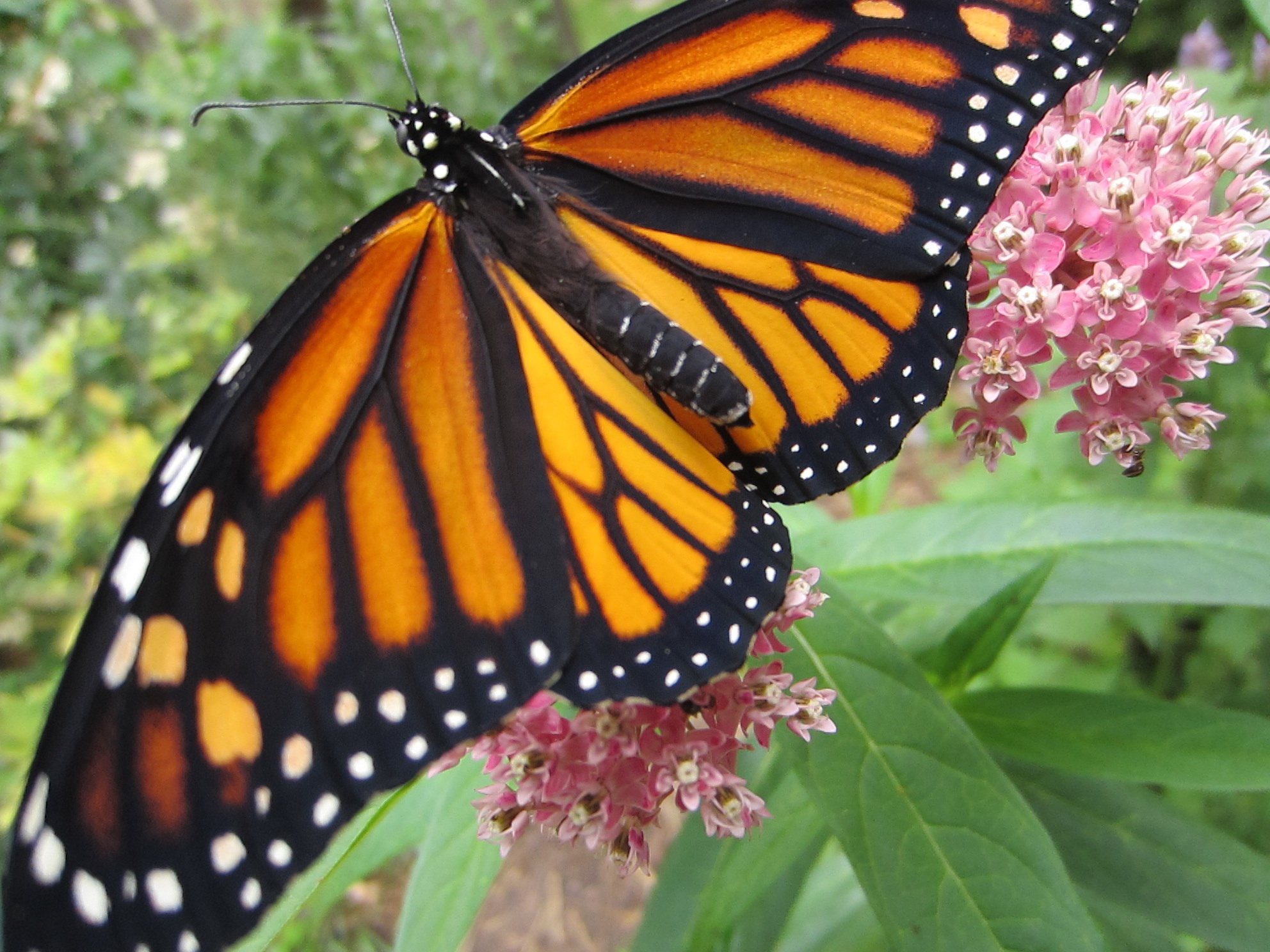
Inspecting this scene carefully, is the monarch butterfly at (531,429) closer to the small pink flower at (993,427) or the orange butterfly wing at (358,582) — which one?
the orange butterfly wing at (358,582)

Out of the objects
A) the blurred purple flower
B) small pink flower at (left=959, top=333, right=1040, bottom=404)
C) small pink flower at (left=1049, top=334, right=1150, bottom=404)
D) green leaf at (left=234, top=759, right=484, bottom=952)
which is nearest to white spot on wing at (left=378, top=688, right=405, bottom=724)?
green leaf at (left=234, top=759, right=484, bottom=952)

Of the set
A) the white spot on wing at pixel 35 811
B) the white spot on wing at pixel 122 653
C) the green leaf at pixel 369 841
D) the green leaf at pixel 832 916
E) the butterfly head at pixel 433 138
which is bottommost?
the green leaf at pixel 832 916

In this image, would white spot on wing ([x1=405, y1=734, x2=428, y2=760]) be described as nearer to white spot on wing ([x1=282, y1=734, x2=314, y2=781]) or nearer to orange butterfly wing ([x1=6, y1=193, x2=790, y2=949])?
orange butterfly wing ([x1=6, y1=193, x2=790, y2=949])

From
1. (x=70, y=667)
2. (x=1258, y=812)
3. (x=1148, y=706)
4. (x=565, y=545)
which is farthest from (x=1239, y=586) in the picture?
(x=70, y=667)

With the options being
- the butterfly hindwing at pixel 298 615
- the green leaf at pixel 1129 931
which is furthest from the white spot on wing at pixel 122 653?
the green leaf at pixel 1129 931

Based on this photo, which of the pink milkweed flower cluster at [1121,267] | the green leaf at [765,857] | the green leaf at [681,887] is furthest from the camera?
the green leaf at [681,887]

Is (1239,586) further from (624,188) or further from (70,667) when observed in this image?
(70,667)
